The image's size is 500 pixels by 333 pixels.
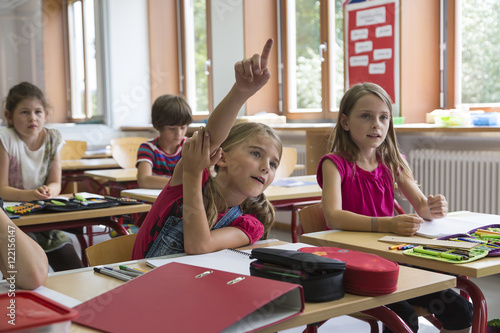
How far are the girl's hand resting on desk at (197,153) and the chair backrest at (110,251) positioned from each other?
1.11ft

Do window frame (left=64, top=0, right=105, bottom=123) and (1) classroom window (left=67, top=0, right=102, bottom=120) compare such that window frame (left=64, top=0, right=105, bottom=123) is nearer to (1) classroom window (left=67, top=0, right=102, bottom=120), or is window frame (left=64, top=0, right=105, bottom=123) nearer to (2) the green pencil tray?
(1) classroom window (left=67, top=0, right=102, bottom=120)

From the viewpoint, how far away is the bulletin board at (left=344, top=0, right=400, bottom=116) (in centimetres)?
426

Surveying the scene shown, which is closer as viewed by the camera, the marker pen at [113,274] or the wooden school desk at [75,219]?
the marker pen at [113,274]

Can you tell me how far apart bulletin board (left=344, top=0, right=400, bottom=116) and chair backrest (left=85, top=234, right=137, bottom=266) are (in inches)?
121

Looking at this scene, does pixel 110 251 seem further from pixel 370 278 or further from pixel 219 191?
pixel 370 278

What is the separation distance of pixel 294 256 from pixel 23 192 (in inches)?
71.3

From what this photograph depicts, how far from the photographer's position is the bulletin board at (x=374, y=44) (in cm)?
426

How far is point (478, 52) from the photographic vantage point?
3.91 metres

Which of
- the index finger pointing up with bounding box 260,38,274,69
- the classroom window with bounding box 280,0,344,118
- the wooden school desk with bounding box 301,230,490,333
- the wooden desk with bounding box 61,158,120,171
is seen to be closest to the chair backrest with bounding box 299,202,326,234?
the wooden school desk with bounding box 301,230,490,333

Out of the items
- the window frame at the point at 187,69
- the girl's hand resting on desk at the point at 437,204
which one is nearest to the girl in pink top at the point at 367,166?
the girl's hand resting on desk at the point at 437,204

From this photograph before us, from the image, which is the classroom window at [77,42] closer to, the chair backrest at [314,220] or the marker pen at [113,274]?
the chair backrest at [314,220]

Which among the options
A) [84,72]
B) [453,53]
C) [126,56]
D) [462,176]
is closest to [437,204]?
[462,176]

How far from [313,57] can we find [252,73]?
4.03m

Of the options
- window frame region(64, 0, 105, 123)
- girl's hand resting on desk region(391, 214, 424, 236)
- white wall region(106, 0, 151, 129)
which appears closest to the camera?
girl's hand resting on desk region(391, 214, 424, 236)
